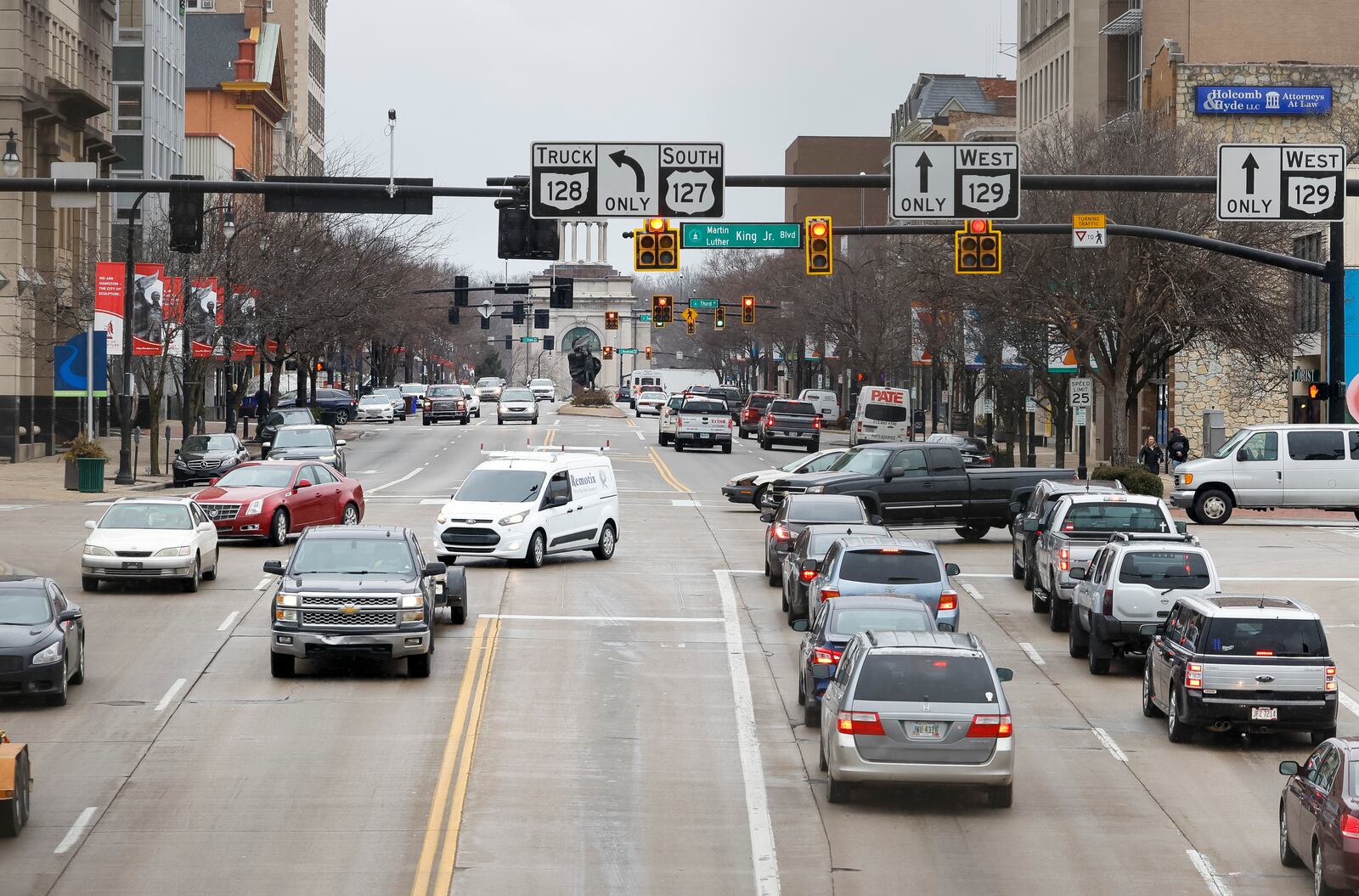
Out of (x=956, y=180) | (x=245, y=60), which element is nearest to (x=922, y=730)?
(x=956, y=180)

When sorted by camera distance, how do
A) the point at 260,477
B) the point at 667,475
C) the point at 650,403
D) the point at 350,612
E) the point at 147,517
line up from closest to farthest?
the point at 350,612 → the point at 147,517 → the point at 260,477 → the point at 667,475 → the point at 650,403

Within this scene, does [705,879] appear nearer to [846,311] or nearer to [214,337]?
[214,337]

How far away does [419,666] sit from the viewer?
21.8m

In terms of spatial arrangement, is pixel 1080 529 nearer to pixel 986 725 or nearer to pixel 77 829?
pixel 986 725

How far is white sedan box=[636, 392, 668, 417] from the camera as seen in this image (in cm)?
10731

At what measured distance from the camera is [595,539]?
3334 cm

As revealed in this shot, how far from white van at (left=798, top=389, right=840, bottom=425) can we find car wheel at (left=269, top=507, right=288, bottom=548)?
188 feet

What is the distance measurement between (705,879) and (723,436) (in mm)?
58175

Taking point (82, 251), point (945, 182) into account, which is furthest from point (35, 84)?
point (945, 182)

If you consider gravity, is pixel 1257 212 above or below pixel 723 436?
above

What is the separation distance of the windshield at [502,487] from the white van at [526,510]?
0.05 feet

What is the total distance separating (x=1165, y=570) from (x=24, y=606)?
13.3 m

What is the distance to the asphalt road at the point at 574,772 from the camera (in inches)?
558

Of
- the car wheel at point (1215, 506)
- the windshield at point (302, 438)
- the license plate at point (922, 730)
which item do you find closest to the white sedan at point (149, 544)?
the license plate at point (922, 730)
